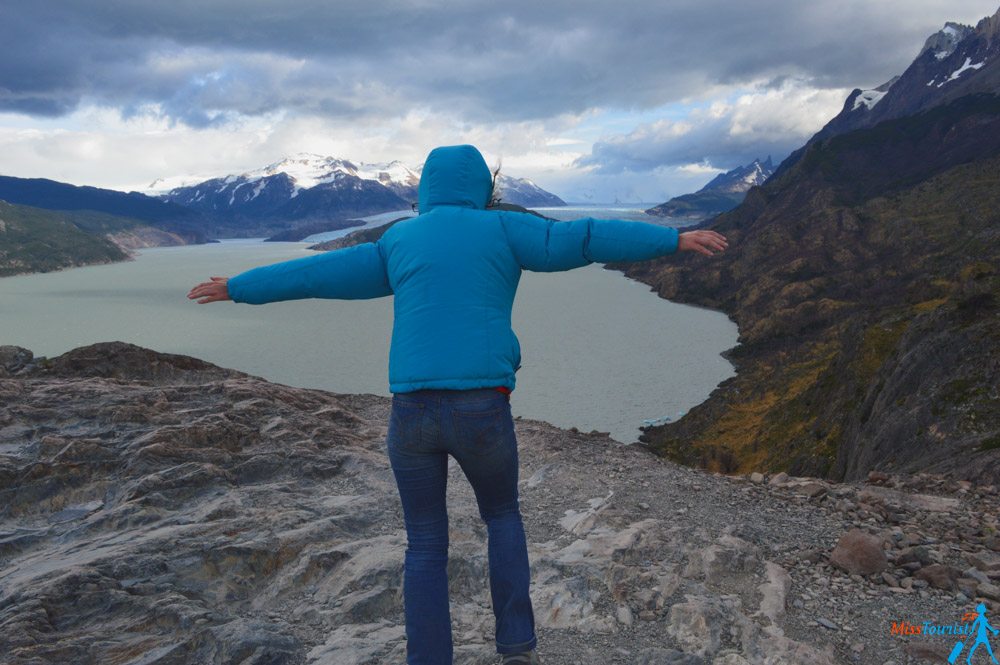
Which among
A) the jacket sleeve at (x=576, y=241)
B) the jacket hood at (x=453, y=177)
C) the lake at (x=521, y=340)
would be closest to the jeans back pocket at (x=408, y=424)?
the jacket sleeve at (x=576, y=241)

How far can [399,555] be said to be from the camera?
749 centimetres

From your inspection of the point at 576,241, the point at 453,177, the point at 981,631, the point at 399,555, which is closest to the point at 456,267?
the point at 453,177

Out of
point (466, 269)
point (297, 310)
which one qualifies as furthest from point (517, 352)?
point (297, 310)

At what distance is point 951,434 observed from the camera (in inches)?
688

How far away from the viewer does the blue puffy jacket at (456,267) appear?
13.6 feet

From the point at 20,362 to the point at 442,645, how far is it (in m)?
20.5

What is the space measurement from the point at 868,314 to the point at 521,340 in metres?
48.1

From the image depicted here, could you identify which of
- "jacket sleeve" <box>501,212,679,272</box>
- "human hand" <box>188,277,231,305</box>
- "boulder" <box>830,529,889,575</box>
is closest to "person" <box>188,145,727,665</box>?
"jacket sleeve" <box>501,212,679,272</box>

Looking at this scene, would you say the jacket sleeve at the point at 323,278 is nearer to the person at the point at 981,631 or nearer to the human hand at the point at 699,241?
the human hand at the point at 699,241

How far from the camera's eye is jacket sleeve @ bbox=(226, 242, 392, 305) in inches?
182

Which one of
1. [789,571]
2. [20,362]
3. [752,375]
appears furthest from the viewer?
[752,375]

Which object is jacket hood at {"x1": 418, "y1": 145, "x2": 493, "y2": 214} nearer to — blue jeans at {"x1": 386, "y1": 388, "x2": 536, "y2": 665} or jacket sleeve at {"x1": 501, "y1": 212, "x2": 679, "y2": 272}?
jacket sleeve at {"x1": 501, "y1": 212, "x2": 679, "y2": 272}

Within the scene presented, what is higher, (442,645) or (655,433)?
(442,645)

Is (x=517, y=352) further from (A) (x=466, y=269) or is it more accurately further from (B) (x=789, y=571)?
(B) (x=789, y=571)
